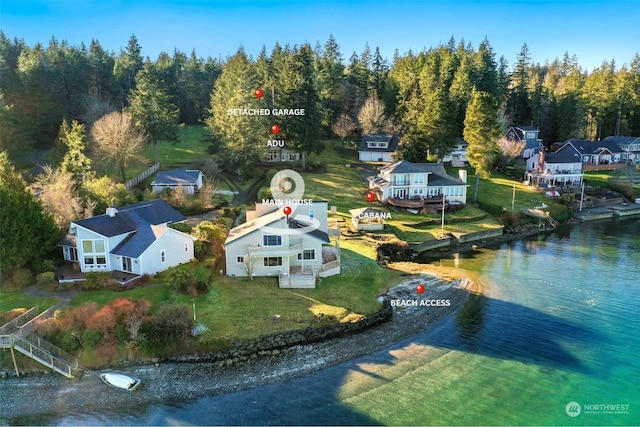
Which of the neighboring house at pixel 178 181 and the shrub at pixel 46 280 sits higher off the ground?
the neighboring house at pixel 178 181

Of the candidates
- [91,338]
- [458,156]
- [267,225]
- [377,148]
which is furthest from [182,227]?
[458,156]

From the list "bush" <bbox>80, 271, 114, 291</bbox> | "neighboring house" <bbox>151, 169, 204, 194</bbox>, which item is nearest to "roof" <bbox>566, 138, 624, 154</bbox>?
"neighboring house" <bbox>151, 169, 204, 194</bbox>

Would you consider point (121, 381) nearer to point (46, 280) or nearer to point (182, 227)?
point (46, 280)

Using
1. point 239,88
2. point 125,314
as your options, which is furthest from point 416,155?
point 125,314

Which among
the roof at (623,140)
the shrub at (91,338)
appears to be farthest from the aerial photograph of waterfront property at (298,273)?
the roof at (623,140)

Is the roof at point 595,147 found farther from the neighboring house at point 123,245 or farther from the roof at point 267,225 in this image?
the neighboring house at point 123,245

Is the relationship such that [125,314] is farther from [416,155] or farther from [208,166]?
[416,155]

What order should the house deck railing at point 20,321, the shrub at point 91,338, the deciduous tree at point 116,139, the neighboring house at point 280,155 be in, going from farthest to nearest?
the neighboring house at point 280,155, the deciduous tree at point 116,139, the shrub at point 91,338, the house deck railing at point 20,321

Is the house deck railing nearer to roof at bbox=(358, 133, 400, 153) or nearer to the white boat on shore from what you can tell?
the white boat on shore
